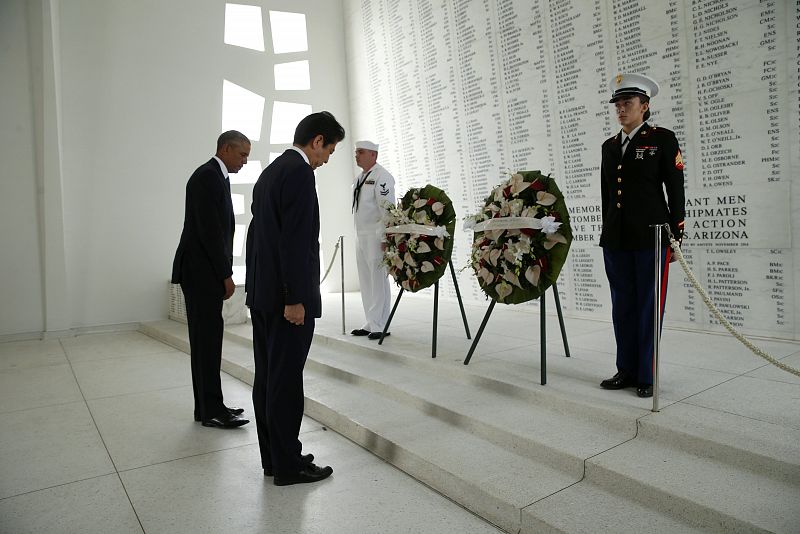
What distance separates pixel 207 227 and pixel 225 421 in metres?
1.29

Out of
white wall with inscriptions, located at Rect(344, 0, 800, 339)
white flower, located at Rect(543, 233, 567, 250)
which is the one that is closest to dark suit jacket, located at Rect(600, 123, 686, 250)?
white flower, located at Rect(543, 233, 567, 250)

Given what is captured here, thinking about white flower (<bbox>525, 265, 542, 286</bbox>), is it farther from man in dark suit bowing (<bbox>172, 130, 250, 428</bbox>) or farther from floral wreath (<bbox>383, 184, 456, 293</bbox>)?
man in dark suit bowing (<bbox>172, 130, 250, 428</bbox>)

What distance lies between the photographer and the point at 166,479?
2.96 meters

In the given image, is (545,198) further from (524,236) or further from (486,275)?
(486,275)

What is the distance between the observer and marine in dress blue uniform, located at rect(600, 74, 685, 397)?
3.17m

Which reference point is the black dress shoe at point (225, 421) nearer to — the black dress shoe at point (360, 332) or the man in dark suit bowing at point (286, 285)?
the man in dark suit bowing at point (286, 285)

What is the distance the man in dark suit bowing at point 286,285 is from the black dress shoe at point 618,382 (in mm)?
1690

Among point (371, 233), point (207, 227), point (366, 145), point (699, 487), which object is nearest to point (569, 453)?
point (699, 487)

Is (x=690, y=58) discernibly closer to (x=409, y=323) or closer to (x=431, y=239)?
(x=431, y=239)

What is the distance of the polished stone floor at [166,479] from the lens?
2496 millimetres

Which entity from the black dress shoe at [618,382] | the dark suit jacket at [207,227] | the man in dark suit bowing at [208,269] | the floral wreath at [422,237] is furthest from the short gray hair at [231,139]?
the black dress shoe at [618,382]

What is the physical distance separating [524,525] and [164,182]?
23.9ft

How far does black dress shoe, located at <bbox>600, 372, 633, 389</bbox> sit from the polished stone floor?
49.8 inches

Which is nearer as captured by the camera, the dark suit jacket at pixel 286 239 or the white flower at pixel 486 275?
the dark suit jacket at pixel 286 239
